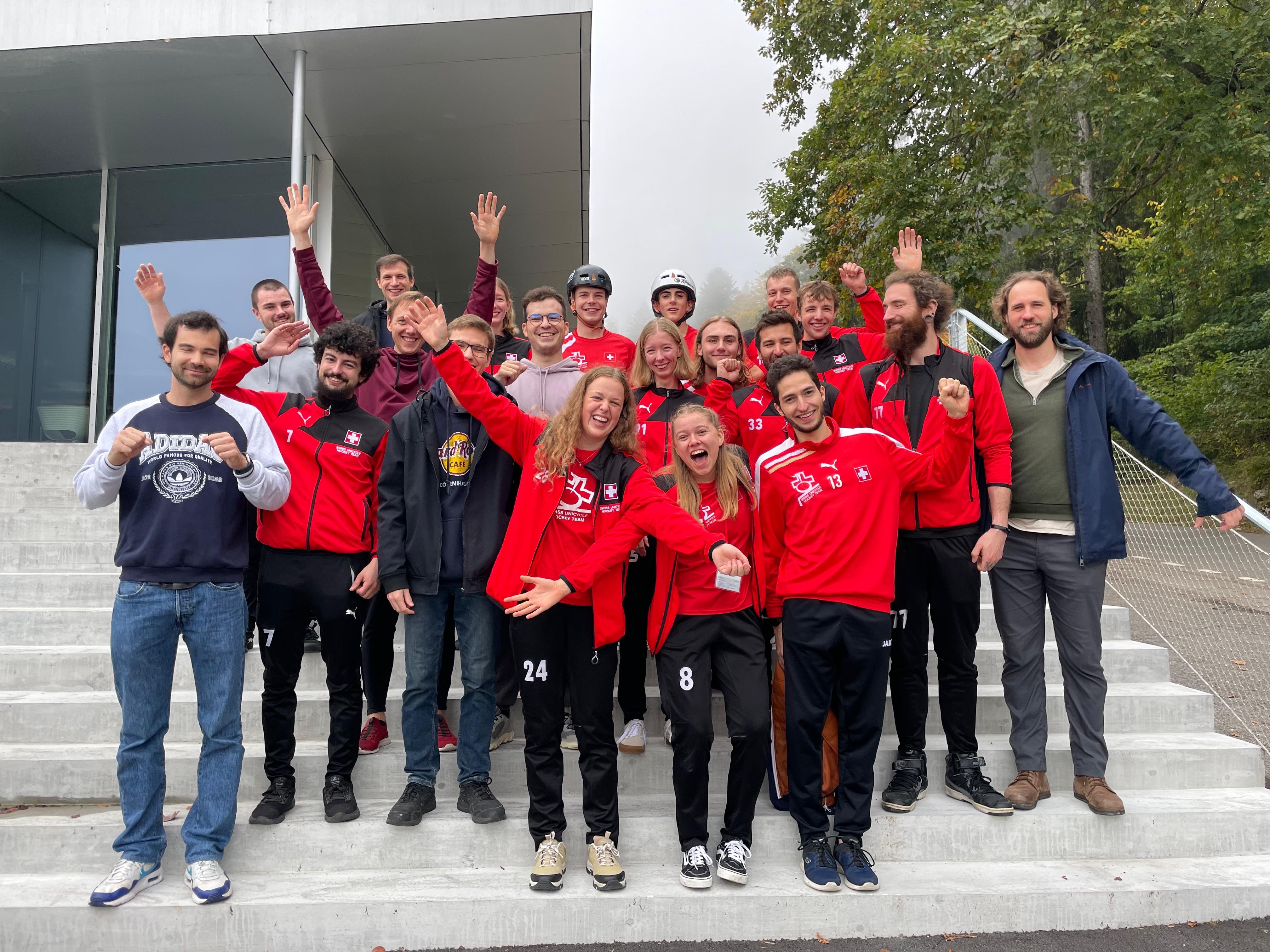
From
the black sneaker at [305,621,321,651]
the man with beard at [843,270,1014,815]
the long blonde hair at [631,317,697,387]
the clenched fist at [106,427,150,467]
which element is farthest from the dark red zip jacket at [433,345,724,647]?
the black sneaker at [305,621,321,651]

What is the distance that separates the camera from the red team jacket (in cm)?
327


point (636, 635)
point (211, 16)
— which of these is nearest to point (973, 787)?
point (636, 635)

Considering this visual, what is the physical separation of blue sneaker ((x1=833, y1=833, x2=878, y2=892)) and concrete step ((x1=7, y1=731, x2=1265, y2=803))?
0.53 metres

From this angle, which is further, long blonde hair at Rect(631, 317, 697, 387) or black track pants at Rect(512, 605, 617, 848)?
long blonde hair at Rect(631, 317, 697, 387)

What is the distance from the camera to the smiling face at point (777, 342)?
420 centimetres

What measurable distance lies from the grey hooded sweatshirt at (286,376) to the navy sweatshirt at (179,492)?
128cm

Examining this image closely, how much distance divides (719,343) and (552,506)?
160cm

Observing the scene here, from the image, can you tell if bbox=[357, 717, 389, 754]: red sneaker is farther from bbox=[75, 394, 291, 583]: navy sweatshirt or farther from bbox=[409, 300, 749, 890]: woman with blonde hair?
bbox=[75, 394, 291, 583]: navy sweatshirt

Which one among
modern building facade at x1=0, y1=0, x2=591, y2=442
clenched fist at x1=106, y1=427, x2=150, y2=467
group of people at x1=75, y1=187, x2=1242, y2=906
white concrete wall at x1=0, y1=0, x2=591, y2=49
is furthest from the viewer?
modern building facade at x1=0, y1=0, x2=591, y2=442

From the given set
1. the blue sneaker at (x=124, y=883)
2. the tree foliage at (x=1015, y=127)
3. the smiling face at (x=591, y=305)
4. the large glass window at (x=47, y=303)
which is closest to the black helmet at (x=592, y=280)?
the smiling face at (x=591, y=305)

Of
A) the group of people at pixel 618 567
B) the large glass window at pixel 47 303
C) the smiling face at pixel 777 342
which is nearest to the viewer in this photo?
the group of people at pixel 618 567

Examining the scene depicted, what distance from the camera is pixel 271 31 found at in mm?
7574

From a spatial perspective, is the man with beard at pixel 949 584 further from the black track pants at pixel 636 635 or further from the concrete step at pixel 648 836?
the black track pants at pixel 636 635

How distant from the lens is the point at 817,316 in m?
4.52
